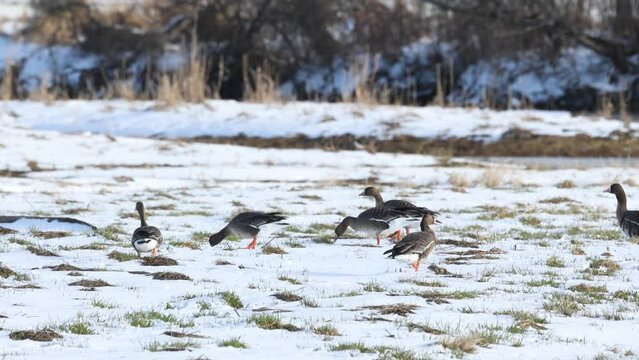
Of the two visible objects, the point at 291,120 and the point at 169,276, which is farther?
the point at 291,120

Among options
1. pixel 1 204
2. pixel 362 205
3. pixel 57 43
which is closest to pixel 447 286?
pixel 362 205

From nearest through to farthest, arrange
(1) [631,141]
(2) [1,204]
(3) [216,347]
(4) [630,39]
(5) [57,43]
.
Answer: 1. (3) [216,347]
2. (2) [1,204]
3. (1) [631,141]
4. (4) [630,39]
5. (5) [57,43]

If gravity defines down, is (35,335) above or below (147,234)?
below

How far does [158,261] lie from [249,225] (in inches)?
65.1

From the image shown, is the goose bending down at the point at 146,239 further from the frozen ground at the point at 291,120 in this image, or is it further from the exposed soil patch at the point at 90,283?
the frozen ground at the point at 291,120

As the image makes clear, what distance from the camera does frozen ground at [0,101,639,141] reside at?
30062mm

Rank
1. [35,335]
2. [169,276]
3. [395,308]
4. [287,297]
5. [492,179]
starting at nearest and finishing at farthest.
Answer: [35,335], [395,308], [287,297], [169,276], [492,179]

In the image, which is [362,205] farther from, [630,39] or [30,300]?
[630,39]

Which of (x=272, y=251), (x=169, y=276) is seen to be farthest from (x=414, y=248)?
(x=169, y=276)

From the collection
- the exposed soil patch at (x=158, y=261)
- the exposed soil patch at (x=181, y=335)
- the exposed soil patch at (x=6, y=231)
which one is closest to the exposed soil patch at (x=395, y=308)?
the exposed soil patch at (x=181, y=335)

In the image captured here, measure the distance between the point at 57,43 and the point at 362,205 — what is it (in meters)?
30.7

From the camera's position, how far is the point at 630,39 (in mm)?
39469

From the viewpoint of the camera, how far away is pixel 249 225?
12.7 meters

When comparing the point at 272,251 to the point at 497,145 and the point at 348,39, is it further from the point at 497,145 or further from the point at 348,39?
the point at 348,39
